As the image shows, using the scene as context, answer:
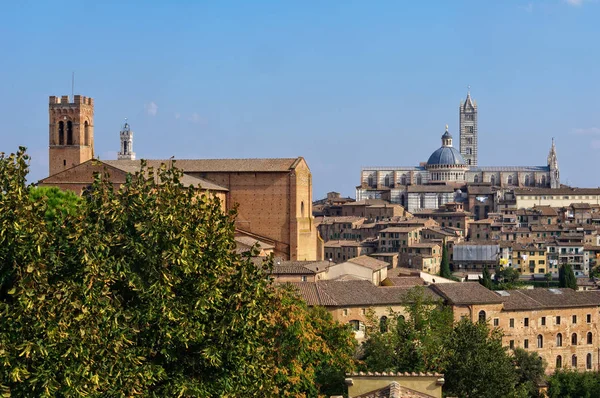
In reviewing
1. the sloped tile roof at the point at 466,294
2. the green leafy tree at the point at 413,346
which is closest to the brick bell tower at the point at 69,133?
the sloped tile roof at the point at 466,294

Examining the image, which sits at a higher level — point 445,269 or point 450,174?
point 450,174

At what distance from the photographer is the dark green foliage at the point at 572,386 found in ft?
115

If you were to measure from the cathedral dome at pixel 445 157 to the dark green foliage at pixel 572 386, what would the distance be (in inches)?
3469

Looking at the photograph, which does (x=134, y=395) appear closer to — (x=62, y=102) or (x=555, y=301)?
(x=555, y=301)

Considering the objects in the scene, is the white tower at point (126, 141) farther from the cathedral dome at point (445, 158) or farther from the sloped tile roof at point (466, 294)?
the sloped tile roof at point (466, 294)

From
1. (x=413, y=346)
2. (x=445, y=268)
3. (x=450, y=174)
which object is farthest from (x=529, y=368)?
(x=450, y=174)

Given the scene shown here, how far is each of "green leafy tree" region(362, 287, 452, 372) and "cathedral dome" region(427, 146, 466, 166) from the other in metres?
96.4

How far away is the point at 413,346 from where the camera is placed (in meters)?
25.1

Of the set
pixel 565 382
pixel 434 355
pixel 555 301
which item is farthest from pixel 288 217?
pixel 434 355

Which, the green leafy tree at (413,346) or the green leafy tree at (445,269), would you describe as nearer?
the green leafy tree at (413,346)

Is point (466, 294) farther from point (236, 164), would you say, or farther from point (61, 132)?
point (61, 132)

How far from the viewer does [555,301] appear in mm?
42406

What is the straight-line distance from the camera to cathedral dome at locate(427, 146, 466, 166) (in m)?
124

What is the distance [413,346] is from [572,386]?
1294 cm
